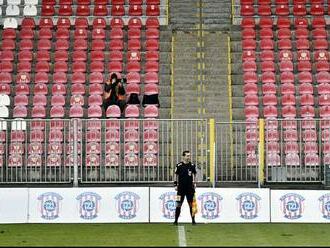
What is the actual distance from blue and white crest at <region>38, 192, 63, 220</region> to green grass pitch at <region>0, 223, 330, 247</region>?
0.43 metres

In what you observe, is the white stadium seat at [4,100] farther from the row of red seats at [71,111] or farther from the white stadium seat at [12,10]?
the white stadium seat at [12,10]

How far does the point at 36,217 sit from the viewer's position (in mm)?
17031

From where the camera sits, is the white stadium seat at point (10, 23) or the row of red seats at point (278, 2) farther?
the row of red seats at point (278, 2)

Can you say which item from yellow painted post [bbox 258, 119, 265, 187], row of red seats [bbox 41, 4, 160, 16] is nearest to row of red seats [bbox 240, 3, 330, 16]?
row of red seats [bbox 41, 4, 160, 16]

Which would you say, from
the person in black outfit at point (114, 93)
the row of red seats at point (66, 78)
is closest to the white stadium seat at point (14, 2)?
the row of red seats at point (66, 78)

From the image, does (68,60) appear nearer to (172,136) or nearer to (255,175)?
(172,136)

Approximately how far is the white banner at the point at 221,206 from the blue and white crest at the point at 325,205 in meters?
1.24

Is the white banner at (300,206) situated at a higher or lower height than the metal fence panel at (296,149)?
lower

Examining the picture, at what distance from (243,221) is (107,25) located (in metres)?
10.6

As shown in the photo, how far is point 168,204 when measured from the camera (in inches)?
674

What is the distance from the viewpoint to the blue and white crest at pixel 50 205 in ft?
55.9

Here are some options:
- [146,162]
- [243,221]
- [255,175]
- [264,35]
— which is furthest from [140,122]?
[264,35]

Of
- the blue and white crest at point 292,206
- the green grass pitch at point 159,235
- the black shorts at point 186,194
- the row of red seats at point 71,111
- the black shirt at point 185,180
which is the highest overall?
the row of red seats at point 71,111

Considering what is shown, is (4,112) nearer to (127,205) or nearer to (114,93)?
(114,93)
